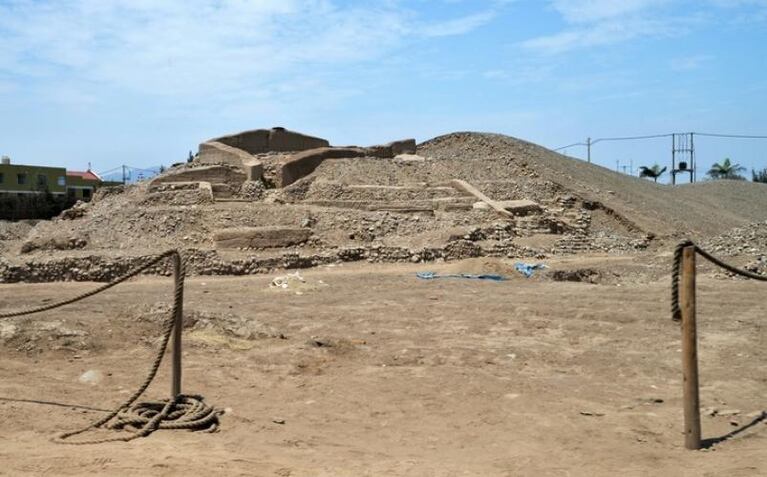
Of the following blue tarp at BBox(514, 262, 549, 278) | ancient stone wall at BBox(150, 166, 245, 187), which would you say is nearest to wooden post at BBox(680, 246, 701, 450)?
blue tarp at BBox(514, 262, 549, 278)

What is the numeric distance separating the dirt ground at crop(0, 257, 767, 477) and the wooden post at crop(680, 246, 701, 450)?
0.50 ft

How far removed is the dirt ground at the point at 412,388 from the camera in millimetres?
4375

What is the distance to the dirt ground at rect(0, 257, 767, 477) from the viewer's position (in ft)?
14.4

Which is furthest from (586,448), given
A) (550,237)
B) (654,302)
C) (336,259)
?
(550,237)

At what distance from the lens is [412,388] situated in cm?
628

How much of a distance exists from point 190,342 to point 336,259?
1033 centimetres

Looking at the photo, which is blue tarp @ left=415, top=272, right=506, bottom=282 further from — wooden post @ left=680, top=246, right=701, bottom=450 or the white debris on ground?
wooden post @ left=680, top=246, right=701, bottom=450

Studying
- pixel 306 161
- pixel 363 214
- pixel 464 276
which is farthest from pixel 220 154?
pixel 464 276

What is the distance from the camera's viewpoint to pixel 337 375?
6723mm

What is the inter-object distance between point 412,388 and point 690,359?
2419 millimetres

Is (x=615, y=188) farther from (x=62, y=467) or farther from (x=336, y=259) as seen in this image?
(x=62, y=467)

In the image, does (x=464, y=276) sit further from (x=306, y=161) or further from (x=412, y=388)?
(x=306, y=161)

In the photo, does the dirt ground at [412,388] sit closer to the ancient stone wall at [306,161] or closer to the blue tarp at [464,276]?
the blue tarp at [464,276]

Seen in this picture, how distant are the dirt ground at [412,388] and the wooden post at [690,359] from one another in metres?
0.15
